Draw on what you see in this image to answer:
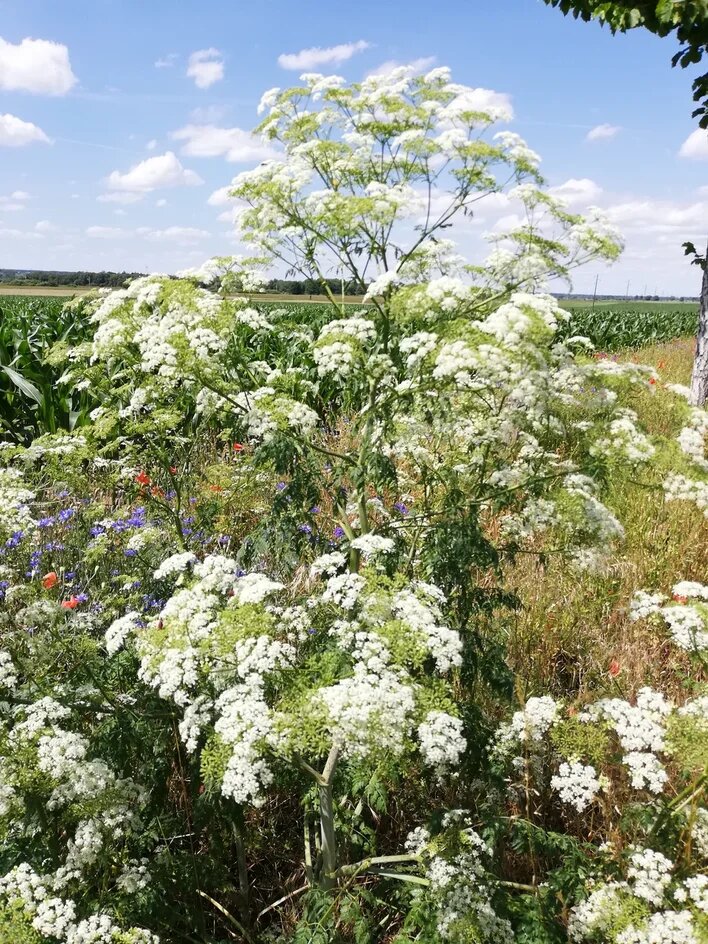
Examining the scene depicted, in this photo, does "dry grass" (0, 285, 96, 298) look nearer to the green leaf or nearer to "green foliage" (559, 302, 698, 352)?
"green foliage" (559, 302, 698, 352)

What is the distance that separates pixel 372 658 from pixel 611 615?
326 centimetres

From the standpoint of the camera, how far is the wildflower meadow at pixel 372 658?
7.57 ft

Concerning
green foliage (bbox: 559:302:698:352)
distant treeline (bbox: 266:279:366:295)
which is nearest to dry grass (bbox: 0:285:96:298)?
green foliage (bbox: 559:302:698:352)

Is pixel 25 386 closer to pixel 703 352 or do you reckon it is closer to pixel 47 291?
pixel 703 352

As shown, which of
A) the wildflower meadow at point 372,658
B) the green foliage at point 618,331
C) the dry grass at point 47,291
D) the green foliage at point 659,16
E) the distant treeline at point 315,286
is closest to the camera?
the wildflower meadow at point 372,658

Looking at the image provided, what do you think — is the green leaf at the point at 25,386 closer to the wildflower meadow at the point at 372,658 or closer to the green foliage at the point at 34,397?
the green foliage at the point at 34,397

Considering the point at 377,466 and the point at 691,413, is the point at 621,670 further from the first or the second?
the point at 377,466

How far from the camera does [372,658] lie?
7.17 feet

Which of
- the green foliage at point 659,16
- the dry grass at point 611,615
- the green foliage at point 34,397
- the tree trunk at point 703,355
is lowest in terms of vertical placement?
the dry grass at point 611,615

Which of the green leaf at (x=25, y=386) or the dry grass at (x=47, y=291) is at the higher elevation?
the dry grass at (x=47, y=291)

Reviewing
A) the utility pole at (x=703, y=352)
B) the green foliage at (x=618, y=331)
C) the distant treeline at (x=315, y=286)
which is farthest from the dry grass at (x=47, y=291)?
the distant treeline at (x=315, y=286)

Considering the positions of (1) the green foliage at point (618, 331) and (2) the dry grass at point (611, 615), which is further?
(1) the green foliage at point (618, 331)

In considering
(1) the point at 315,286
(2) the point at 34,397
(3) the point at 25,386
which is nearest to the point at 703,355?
(1) the point at 315,286

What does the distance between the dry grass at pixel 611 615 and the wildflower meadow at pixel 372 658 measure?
0.05 metres
